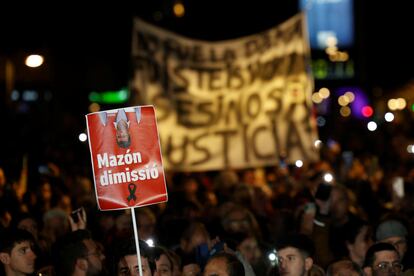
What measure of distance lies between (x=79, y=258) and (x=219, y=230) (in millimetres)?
2114

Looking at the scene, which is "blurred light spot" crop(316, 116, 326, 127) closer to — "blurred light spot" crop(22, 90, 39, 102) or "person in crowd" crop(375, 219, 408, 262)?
"blurred light spot" crop(22, 90, 39, 102)

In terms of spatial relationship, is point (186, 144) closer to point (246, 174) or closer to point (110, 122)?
point (246, 174)

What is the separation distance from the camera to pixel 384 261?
8.29 meters

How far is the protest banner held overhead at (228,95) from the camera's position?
48.2ft

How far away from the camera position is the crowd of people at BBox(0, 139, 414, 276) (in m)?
8.17

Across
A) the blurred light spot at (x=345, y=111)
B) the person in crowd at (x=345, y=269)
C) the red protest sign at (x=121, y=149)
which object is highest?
the red protest sign at (x=121, y=149)

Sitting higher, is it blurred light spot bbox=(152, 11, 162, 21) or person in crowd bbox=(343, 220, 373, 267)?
blurred light spot bbox=(152, 11, 162, 21)

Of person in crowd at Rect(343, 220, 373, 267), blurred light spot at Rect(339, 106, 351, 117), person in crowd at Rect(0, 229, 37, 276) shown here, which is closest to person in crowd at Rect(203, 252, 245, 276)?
person in crowd at Rect(0, 229, 37, 276)

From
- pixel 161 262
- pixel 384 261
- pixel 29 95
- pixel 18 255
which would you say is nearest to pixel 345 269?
pixel 384 261

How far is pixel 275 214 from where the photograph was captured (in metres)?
11.9

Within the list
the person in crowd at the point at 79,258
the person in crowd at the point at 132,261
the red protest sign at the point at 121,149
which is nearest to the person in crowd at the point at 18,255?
the person in crowd at the point at 79,258

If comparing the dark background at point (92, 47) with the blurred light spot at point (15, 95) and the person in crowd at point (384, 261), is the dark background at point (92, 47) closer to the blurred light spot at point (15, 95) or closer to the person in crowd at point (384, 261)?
the blurred light spot at point (15, 95)

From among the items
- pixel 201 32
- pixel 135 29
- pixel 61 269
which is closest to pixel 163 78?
pixel 135 29

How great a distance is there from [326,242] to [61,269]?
2.73 m
